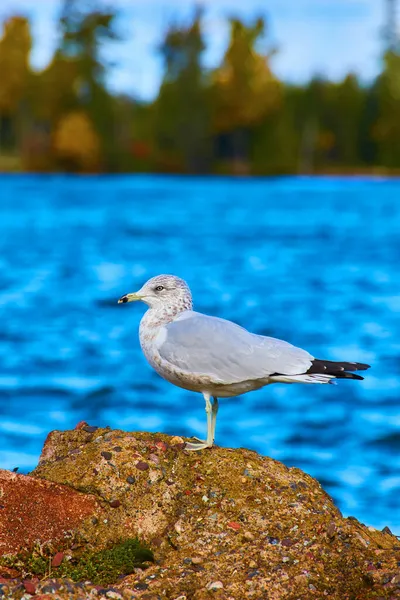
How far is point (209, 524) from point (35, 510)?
2.60ft

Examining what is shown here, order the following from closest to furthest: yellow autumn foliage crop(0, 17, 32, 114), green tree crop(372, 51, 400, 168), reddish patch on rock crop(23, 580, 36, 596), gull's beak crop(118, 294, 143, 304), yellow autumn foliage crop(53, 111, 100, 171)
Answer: reddish patch on rock crop(23, 580, 36, 596) → gull's beak crop(118, 294, 143, 304) → yellow autumn foliage crop(53, 111, 100, 171) → yellow autumn foliage crop(0, 17, 32, 114) → green tree crop(372, 51, 400, 168)

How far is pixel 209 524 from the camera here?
4695mm

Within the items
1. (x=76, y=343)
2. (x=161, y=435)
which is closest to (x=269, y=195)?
(x=76, y=343)

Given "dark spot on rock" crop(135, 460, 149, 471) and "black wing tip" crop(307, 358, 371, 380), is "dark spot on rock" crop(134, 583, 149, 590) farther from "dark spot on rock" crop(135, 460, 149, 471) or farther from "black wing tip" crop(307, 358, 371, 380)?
"black wing tip" crop(307, 358, 371, 380)

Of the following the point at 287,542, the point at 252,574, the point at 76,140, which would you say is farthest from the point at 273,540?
the point at 76,140

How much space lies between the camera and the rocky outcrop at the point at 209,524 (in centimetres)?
434

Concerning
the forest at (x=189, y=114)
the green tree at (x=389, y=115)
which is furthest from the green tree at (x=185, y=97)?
the green tree at (x=389, y=115)

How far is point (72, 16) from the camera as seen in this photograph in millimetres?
71000

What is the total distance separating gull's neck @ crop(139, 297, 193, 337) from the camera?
528 cm

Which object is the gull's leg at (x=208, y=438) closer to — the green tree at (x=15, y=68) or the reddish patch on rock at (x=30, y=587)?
the reddish patch on rock at (x=30, y=587)

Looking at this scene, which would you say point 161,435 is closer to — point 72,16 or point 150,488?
point 150,488

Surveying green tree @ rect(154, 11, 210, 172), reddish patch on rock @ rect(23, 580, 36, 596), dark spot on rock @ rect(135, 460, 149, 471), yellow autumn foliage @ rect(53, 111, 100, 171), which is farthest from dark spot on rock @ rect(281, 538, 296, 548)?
green tree @ rect(154, 11, 210, 172)

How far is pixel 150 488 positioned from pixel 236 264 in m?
23.9

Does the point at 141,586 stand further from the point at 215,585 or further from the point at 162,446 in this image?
the point at 162,446
